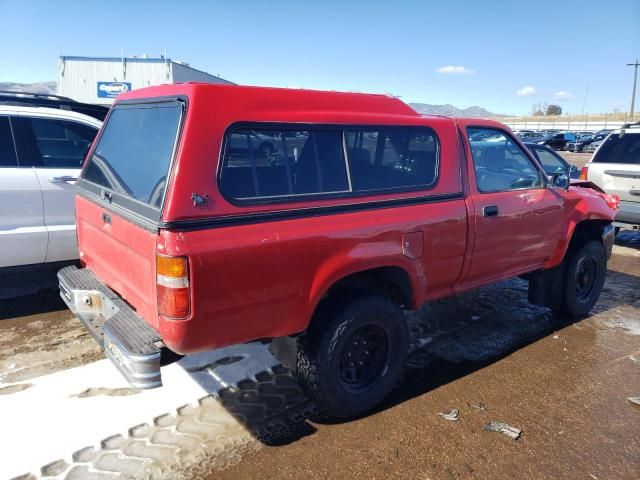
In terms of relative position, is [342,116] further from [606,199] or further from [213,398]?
[606,199]

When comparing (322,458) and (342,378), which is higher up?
(342,378)

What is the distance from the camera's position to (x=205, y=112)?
2418 millimetres

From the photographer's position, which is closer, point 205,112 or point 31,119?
point 205,112

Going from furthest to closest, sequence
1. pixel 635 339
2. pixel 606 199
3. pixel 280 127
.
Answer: pixel 606 199 → pixel 635 339 → pixel 280 127

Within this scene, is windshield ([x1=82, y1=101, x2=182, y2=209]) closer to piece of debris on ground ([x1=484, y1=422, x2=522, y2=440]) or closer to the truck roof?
the truck roof

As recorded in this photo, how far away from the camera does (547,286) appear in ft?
15.3

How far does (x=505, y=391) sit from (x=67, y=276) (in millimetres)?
3239

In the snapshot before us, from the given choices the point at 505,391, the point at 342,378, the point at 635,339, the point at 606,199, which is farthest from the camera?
the point at 606,199

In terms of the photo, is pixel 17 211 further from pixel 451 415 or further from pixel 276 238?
pixel 451 415

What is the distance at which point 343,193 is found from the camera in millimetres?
2891

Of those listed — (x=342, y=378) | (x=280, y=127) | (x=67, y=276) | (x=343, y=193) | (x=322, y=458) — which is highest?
(x=280, y=127)

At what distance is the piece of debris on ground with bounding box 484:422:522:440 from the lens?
301 centimetres

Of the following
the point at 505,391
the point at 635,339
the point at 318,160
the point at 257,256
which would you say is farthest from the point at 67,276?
the point at 635,339

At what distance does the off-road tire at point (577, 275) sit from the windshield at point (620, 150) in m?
3.39
